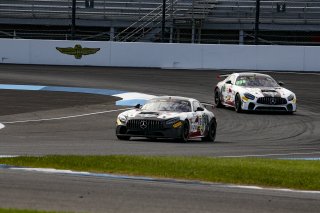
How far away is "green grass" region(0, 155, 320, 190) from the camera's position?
515 inches

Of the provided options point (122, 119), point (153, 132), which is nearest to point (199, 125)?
point (153, 132)

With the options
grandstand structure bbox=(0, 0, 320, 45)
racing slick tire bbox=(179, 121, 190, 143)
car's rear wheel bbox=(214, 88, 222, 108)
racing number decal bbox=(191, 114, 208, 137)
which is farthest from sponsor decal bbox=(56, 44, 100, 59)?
racing slick tire bbox=(179, 121, 190, 143)

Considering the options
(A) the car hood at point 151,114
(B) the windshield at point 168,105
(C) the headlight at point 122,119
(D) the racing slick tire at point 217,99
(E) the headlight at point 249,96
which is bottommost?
(D) the racing slick tire at point 217,99

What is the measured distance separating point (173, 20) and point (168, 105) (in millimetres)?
25980

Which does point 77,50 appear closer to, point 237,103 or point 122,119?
point 237,103

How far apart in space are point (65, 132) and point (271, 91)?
8533mm

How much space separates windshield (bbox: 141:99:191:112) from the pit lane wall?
17.9 m

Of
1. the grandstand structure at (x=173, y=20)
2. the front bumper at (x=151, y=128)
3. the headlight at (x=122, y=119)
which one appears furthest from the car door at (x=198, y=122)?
the grandstand structure at (x=173, y=20)

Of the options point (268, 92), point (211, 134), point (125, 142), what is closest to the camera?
point (125, 142)

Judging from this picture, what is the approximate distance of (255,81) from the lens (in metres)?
30.4

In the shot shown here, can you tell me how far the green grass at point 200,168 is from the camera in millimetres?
13086

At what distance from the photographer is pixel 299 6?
52125 mm

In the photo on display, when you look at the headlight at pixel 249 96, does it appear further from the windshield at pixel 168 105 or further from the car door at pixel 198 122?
the windshield at pixel 168 105

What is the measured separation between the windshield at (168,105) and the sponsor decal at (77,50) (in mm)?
18373
